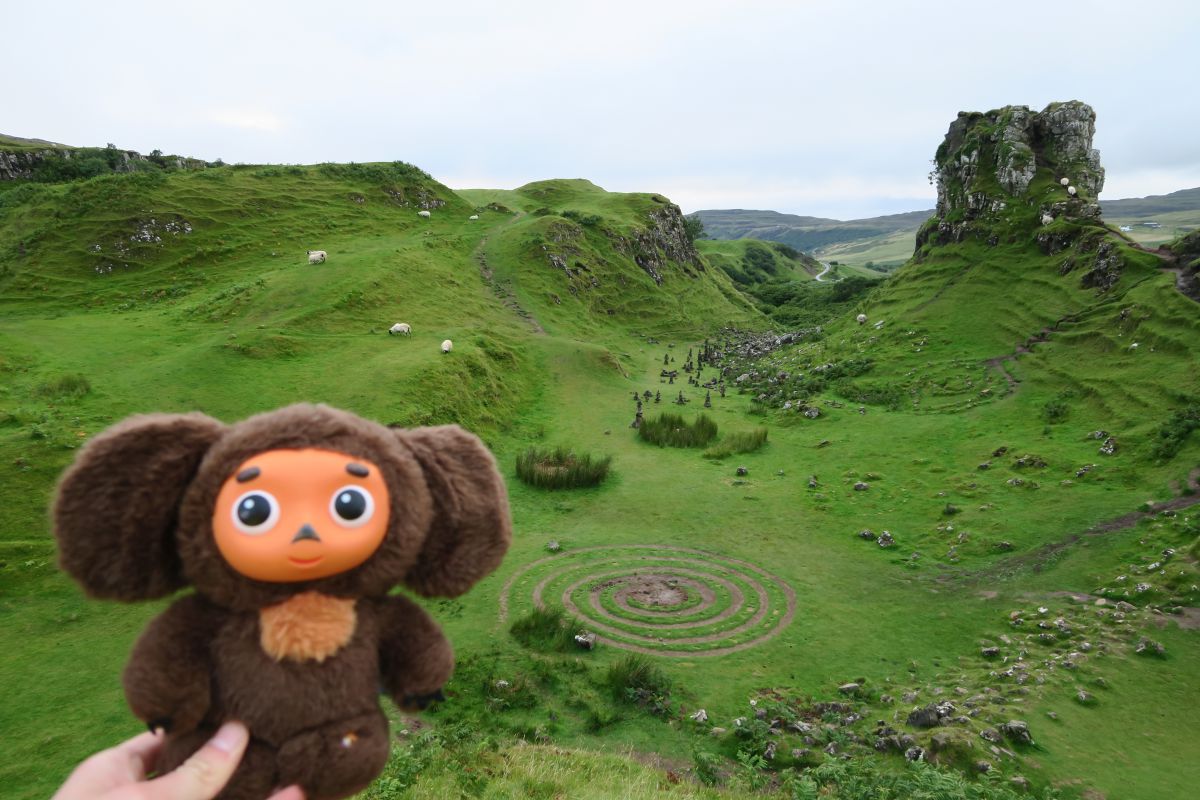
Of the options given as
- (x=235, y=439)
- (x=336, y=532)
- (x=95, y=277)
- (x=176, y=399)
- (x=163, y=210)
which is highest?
(x=163, y=210)

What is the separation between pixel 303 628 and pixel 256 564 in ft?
1.53

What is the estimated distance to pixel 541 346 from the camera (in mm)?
34750

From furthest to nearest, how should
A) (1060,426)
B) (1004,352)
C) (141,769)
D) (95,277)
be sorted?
(95,277), (1004,352), (1060,426), (141,769)

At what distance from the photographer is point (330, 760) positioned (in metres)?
3.10

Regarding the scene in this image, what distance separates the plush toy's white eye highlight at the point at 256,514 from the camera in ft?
9.52

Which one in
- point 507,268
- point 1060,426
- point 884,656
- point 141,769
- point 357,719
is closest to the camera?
point 141,769

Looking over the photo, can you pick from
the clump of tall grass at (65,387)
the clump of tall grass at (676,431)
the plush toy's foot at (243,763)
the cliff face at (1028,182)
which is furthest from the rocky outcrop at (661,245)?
the plush toy's foot at (243,763)

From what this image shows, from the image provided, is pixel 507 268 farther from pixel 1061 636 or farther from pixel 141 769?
pixel 141 769

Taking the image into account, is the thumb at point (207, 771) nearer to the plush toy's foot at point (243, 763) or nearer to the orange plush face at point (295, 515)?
the plush toy's foot at point (243, 763)

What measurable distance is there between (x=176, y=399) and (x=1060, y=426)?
32829mm

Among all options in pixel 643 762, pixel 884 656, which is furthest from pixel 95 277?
pixel 884 656

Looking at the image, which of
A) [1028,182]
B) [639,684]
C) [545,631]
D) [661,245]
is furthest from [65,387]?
[661,245]

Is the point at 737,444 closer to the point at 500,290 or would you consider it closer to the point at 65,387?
the point at 65,387

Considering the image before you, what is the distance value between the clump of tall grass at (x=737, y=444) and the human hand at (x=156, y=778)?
22842mm
